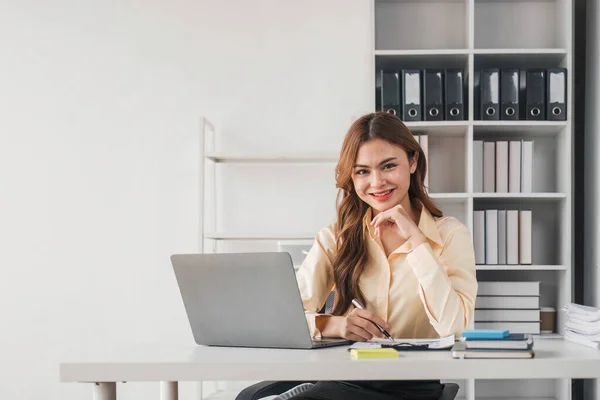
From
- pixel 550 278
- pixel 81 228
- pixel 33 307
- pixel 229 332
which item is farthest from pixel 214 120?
pixel 229 332

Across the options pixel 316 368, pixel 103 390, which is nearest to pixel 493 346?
pixel 316 368

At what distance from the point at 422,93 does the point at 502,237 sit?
716 mm

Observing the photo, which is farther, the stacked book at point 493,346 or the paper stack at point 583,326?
the paper stack at point 583,326

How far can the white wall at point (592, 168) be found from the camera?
3412mm

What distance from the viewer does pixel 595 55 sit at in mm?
3465

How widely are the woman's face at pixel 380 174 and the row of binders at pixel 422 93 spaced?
1257 mm

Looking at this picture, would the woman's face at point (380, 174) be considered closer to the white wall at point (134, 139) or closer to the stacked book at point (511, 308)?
the stacked book at point (511, 308)

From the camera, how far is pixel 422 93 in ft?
11.0

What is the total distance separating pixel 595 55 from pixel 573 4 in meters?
0.28

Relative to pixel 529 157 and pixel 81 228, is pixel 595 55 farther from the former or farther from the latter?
pixel 81 228

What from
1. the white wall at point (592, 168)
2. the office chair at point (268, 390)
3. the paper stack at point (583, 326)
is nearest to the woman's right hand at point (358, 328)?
the office chair at point (268, 390)

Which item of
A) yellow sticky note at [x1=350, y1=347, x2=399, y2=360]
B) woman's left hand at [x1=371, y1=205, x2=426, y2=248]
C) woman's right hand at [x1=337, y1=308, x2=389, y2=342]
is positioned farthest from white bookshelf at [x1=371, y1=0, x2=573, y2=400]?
yellow sticky note at [x1=350, y1=347, x2=399, y2=360]

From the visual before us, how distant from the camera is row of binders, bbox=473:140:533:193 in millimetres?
3387

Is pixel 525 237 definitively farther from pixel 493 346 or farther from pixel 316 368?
pixel 316 368
